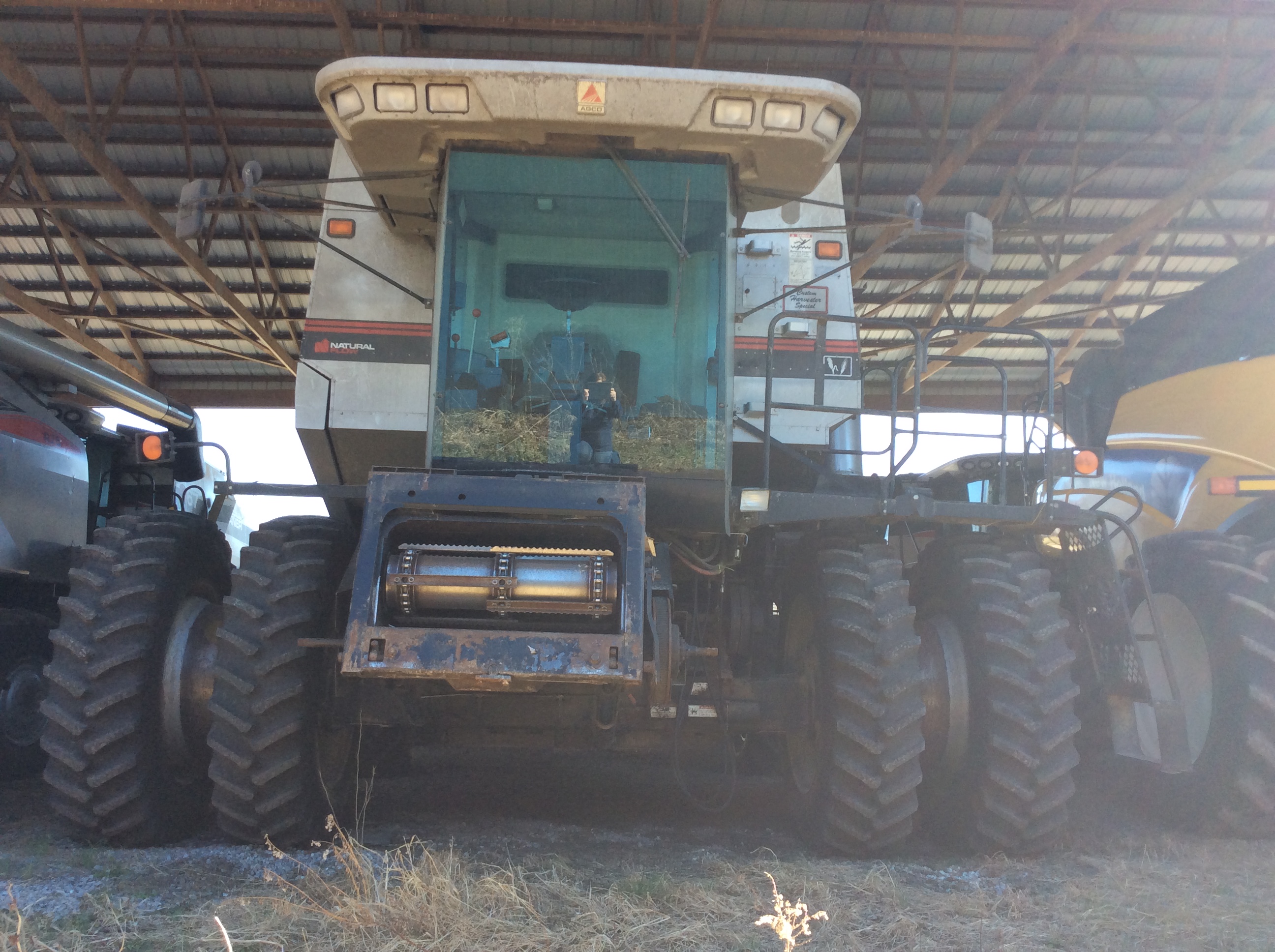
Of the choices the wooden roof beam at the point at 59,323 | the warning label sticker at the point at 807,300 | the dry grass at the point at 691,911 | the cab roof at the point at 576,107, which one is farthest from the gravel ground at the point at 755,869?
the wooden roof beam at the point at 59,323

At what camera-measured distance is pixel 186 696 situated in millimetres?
4539

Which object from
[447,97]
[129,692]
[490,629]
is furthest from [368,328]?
[490,629]

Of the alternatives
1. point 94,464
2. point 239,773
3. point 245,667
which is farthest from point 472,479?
point 94,464

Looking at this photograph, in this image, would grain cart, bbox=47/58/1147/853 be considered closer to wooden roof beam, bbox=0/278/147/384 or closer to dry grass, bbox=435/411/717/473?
dry grass, bbox=435/411/717/473

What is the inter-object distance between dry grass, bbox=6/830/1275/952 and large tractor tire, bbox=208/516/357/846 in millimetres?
464

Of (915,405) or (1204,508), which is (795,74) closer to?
(1204,508)

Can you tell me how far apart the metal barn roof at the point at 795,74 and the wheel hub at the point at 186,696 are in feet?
22.7

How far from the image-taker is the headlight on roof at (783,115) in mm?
4625

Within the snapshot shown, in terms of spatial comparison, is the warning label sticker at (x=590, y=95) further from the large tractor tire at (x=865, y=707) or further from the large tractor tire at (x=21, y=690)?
the large tractor tire at (x=21, y=690)

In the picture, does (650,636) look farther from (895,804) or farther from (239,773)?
(239,773)

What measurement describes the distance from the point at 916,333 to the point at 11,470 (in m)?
4.83

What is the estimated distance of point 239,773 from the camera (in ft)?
13.6

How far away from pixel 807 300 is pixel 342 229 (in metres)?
2.71

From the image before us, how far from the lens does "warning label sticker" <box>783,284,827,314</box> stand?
620 centimetres
